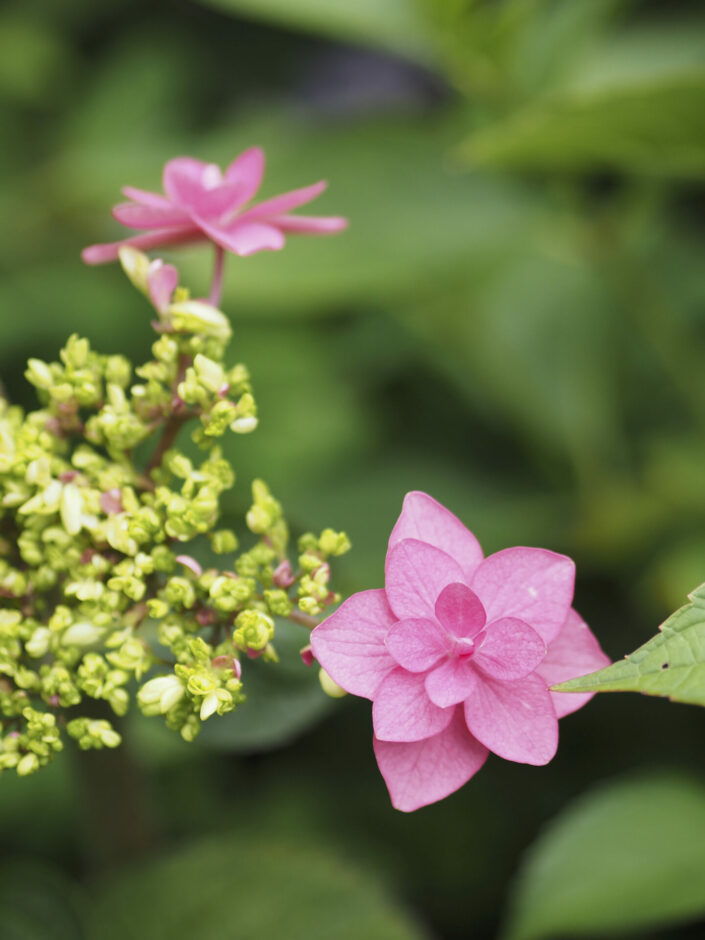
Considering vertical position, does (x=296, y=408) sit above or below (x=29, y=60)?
below

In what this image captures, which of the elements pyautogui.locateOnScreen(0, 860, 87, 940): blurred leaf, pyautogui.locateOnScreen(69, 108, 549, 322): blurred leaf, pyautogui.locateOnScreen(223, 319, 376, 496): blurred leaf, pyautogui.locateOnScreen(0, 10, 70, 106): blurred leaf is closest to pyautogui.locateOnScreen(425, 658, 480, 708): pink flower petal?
pyautogui.locateOnScreen(0, 860, 87, 940): blurred leaf

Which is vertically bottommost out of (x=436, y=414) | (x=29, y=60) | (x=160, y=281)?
(x=160, y=281)

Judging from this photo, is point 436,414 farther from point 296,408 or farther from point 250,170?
point 250,170

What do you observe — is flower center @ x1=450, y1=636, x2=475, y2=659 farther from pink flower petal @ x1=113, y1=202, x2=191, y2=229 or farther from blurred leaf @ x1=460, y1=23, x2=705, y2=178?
blurred leaf @ x1=460, y1=23, x2=705, y2=178

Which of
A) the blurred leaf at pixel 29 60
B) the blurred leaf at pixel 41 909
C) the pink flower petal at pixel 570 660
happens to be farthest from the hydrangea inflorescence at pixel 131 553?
the blurred leaf at pixel 29 60

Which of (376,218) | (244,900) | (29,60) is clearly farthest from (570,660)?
(29,60)

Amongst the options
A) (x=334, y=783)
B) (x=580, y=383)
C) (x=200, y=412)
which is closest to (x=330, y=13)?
(x=580, y=383)
